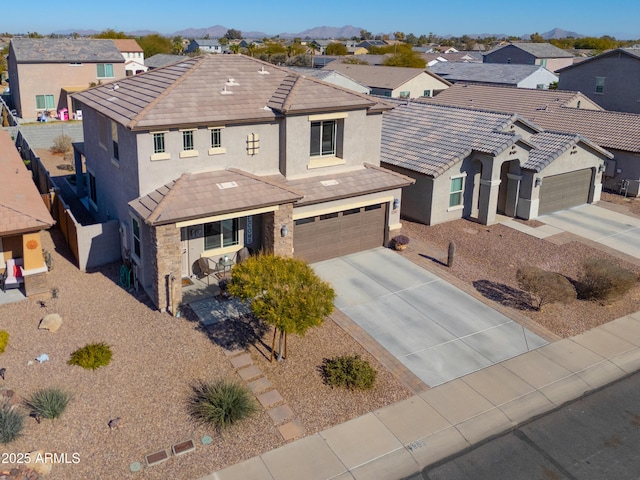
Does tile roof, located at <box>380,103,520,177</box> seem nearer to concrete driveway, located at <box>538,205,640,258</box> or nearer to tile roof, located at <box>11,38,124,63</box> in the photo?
concrete driveway, located at <box>538,205,640,258</box>

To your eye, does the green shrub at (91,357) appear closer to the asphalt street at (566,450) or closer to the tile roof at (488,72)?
the asphalt street at (566,450)

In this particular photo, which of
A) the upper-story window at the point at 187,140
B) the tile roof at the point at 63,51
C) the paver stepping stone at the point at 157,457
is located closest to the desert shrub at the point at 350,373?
the paver stepping stone at the point at 157,457

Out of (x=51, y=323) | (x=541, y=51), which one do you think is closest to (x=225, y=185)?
(x=51, y=323)

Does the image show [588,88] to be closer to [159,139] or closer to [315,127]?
[315,127]

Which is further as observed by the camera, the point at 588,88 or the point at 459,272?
the point at 588,88

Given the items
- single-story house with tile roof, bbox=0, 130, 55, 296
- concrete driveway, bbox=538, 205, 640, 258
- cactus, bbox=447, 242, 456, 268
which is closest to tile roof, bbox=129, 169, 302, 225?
single-story house with tile roof, bbox=0, 130, 55, 296

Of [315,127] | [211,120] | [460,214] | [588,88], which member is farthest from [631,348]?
[588,88]

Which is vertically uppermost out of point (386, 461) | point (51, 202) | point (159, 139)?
point (159, 139)
